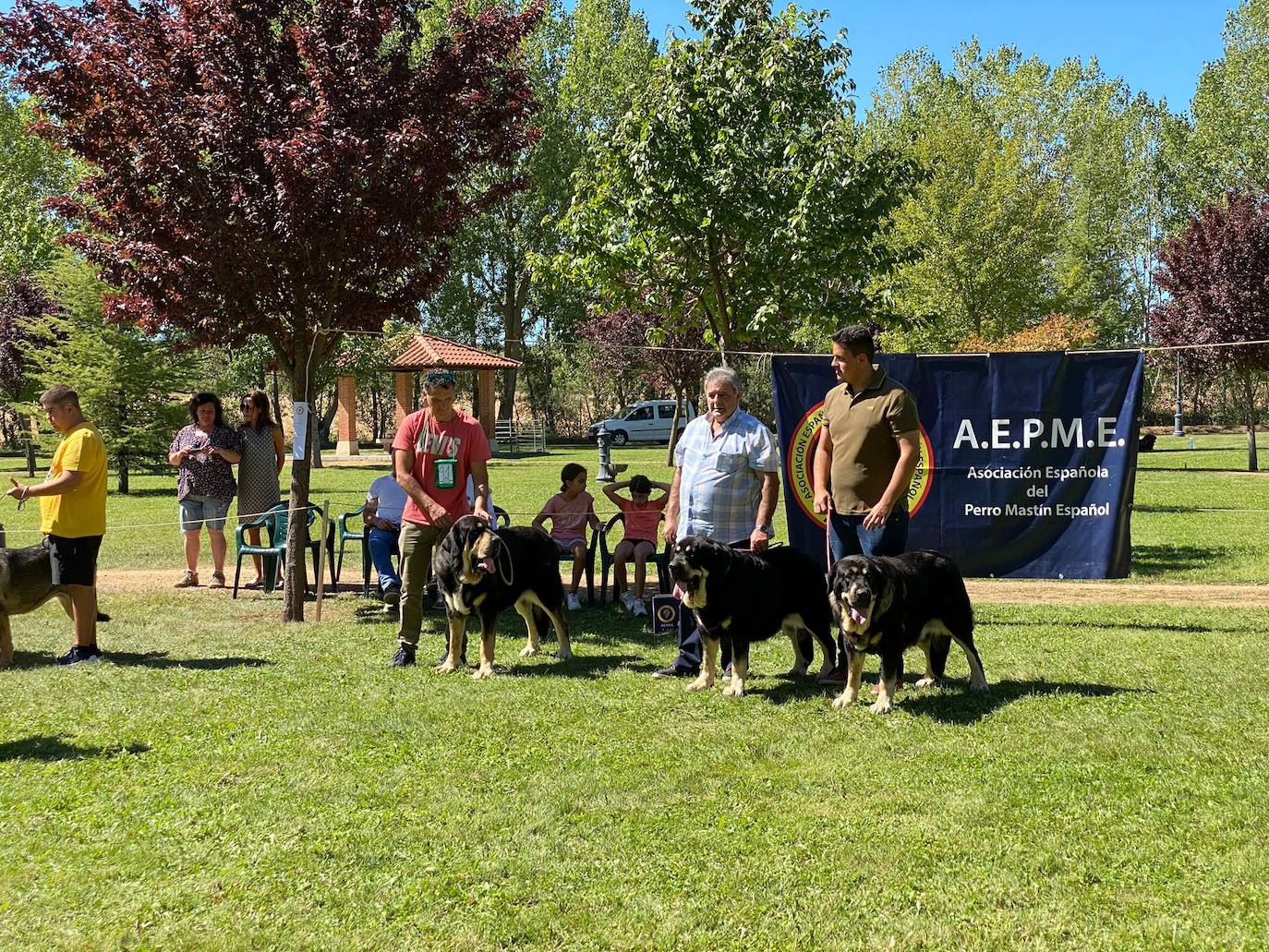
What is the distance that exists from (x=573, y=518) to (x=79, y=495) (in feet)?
12.8

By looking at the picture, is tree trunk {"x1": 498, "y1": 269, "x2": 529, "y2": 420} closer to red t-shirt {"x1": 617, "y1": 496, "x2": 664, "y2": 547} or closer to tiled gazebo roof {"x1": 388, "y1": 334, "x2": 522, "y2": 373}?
tiled gazebo roof {"x1": 388, "y1": 334, "x2": 522, "y2": 373}

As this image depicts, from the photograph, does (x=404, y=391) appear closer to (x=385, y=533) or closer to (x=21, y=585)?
(x=385, y=533)

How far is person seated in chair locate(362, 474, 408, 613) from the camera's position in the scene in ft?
29.5

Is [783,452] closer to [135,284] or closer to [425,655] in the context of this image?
[425,655]

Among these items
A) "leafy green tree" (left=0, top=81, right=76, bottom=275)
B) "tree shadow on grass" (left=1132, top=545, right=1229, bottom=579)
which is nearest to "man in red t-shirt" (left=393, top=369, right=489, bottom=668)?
"tree shadow on grass" (left=1132, top=545, right=1229, bottom=579)

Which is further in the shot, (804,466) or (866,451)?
(804,466)

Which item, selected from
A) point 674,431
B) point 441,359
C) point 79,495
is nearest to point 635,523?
point 79,495

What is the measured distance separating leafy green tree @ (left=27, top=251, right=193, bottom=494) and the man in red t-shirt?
15.4 meters

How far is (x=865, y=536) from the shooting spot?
599cm

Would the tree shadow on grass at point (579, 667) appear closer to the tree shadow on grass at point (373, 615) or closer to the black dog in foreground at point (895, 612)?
the black dog in foreground at point (895, 612)

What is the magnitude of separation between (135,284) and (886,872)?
730cm

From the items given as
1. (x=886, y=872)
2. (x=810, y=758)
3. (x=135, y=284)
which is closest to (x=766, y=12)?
(x=135, y=284)

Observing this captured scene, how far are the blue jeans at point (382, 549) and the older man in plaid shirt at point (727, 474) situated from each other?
3573 mm

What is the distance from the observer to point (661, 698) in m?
6.00
